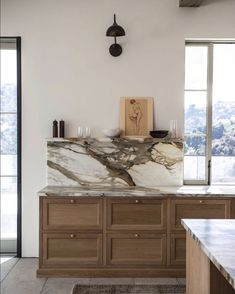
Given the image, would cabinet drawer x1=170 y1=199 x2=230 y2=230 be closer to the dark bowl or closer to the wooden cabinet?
the wooden cabinet

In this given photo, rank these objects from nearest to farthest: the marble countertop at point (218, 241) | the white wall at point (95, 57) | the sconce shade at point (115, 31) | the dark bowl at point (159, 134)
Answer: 1. the marble countertop at point (218, 241)
2. the sconce shade at point (115, 31)
3. the dark bowl at point (159, 134)
4. the white wall at point (95, 57)

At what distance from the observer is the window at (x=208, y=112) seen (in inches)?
184

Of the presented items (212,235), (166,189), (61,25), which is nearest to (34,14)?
(61,25)

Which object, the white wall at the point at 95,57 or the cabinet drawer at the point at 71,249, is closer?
the cabinet drawer at the point at 71,249

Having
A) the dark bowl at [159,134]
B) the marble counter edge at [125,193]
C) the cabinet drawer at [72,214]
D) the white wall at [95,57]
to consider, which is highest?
the white wall at [95,57]

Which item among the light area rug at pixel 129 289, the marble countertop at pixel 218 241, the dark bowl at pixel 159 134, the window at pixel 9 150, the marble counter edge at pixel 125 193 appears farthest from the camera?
the window at pixel 9 150

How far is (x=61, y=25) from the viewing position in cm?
454

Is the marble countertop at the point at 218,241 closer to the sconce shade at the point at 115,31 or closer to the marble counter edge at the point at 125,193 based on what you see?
the marble counter edge at the point at 125,193

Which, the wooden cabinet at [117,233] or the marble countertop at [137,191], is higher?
the marble countertop at [137,191]

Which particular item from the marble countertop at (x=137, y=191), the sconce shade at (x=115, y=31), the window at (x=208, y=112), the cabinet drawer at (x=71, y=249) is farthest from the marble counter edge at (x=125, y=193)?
the sconce shade at (x=115, y=31)

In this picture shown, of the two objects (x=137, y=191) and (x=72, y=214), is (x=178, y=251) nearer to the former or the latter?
(x=137, y=191)

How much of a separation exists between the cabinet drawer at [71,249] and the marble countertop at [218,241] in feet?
5.05

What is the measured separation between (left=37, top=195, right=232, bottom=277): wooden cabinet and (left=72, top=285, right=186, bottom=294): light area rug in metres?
0.22

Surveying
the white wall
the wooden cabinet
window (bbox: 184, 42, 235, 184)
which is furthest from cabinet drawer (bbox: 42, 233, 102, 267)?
window (bbox: 184, 42, 235, 184)
